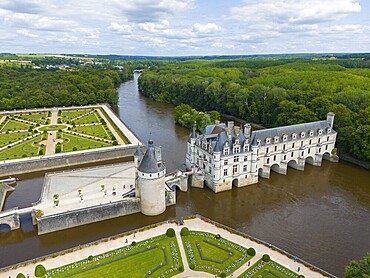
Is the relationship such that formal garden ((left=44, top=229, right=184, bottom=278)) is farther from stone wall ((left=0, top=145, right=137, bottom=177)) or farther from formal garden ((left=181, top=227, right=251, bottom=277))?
stone wall ((left=0, top=145, right=137, bottom=177))

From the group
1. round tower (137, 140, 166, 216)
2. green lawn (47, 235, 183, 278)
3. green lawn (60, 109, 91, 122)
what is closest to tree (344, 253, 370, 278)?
green lawn (47, 235, 183, 278)

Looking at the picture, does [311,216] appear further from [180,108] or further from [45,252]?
[180,108]

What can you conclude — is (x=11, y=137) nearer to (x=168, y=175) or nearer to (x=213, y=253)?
(x=168, y=175)

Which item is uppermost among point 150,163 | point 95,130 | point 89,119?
point 150,163

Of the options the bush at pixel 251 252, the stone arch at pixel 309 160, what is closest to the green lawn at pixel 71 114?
the stone arch at pixel 309 160

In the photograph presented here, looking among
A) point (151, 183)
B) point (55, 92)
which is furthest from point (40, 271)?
point (55, 92)
